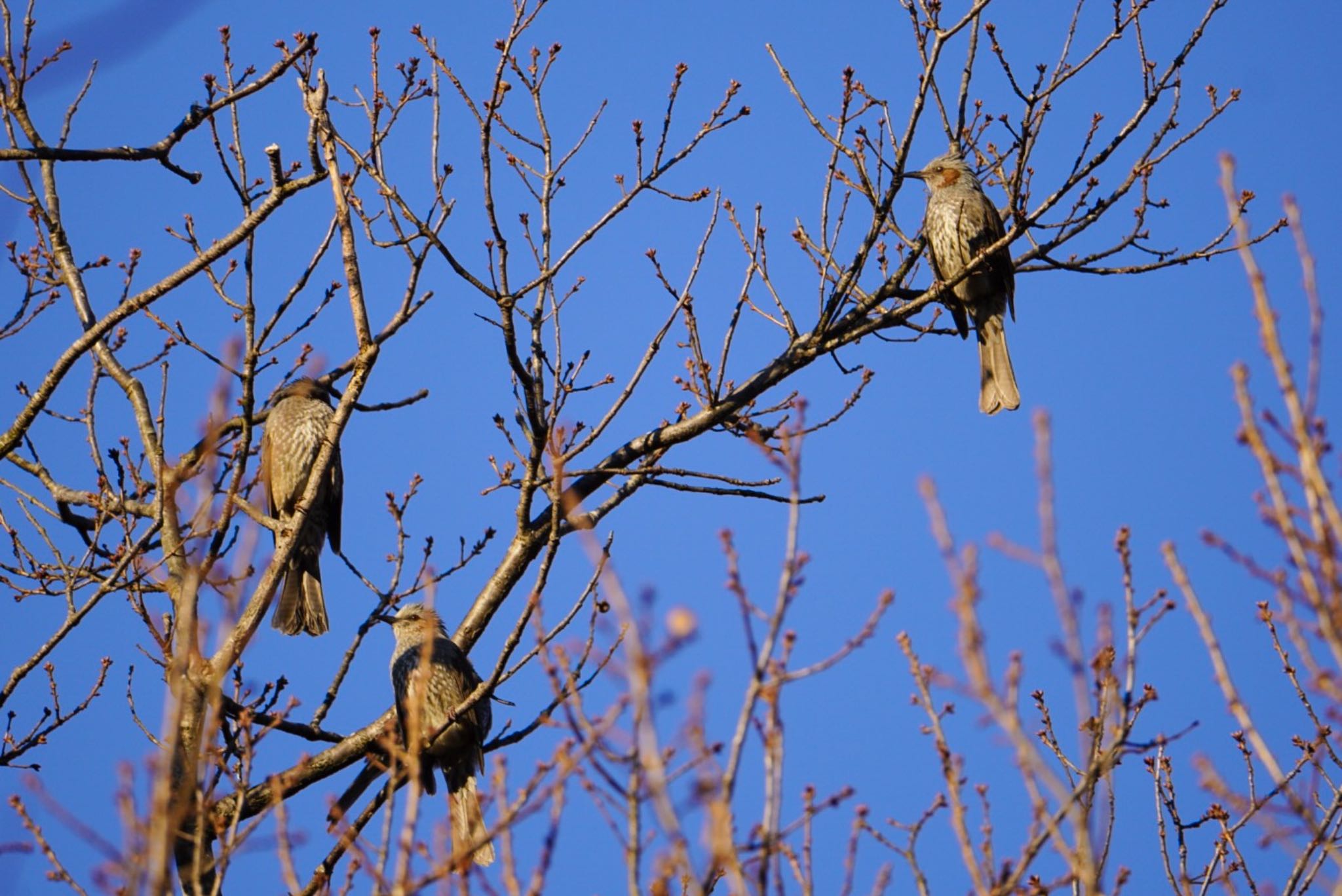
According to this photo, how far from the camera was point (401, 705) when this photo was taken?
6.09 metres

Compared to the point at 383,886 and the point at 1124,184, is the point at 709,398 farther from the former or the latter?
the point at 383,886

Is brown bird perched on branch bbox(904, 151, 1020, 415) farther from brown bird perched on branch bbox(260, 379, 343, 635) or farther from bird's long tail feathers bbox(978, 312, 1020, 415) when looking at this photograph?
brown bird perched on branch bbox(260, 379, 343, 635)

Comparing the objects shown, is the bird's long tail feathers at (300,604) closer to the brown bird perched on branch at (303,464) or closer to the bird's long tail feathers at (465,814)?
the brown bird perched on branch at (303,464)

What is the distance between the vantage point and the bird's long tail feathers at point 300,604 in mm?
7051

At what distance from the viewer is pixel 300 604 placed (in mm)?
7145

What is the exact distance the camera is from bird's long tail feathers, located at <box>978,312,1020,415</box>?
720 cm

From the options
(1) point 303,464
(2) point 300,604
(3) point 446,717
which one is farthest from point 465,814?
(1) point 303,464

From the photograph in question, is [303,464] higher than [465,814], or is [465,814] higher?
[303,464]

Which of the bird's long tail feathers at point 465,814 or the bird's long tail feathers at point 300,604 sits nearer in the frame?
the bird's long tail feathers at point 465,814

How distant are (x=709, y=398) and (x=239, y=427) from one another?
205 centimetres

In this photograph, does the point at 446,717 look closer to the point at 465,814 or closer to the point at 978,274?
the point at 465,814

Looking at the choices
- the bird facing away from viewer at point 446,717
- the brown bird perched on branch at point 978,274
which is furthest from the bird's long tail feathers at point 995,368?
the bird facing away from viewer at point 446,717

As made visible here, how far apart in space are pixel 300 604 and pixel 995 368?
13.0 feet

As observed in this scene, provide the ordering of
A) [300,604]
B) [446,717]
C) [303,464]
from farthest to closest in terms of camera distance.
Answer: [303,464], [300,604], [446,717]
